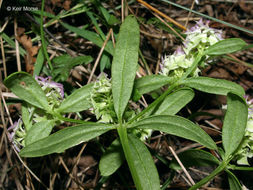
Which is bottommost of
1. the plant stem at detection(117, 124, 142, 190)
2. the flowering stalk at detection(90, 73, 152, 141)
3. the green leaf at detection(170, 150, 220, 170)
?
the green leaf at detection(170, 150, 220, 170)

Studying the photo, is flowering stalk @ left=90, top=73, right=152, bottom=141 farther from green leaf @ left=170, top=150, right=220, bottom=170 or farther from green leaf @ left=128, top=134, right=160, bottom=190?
green leaf @ left=170, top=150, right=220, bottom=170

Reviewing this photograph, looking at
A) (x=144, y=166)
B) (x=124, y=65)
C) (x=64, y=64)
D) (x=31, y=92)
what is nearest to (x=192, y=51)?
(x=124, y=65)

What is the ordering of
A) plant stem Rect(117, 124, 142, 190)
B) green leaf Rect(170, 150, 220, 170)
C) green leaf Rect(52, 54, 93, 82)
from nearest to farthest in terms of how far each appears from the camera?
plant stem Rect(117, 124, 142, 190)
green leaf Rect(170, 150, 220, 170)
green leaf Rect(52, 54, 93, 82)

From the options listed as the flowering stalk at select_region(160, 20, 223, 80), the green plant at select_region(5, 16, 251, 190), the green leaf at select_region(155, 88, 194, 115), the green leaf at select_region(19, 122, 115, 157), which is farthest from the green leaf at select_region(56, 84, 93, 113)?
the flowering stalk at select_region(160, 20, 223, 80)

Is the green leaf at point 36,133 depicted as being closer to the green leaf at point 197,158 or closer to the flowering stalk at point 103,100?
the flowering stalk at point 103,100

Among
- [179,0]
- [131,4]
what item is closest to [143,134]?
[131,4]

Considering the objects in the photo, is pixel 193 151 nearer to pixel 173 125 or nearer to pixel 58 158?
pixel 173 125

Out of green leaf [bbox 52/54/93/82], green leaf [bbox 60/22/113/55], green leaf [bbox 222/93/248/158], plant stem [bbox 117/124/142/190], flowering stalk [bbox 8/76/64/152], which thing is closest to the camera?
plant stem [bbox 117/124/142/190]

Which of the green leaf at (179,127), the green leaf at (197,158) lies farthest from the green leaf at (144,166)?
the green leaf at (197,158)
